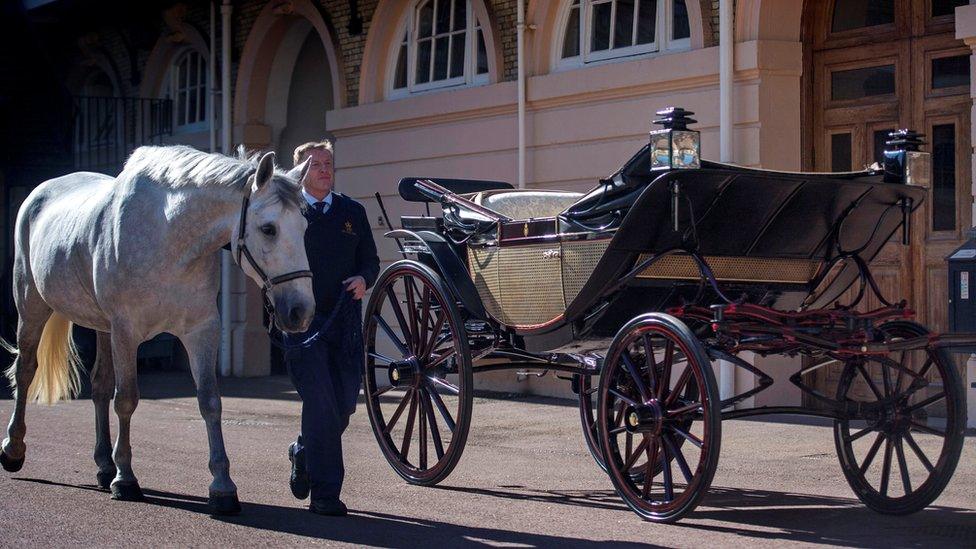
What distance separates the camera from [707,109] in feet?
36.3

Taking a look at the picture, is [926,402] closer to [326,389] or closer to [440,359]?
[440,359]

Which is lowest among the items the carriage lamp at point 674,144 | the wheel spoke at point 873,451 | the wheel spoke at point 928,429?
the wheel spoke at point 873,451

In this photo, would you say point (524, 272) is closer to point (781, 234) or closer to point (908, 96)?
point (781, 234)

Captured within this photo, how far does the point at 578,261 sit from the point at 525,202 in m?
1.35

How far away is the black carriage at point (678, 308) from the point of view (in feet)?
19.5

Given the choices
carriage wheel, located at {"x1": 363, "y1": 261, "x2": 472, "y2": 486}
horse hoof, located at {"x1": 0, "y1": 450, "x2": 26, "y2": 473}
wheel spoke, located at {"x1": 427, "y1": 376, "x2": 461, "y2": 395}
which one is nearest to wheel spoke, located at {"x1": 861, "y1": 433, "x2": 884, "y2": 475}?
carriage wheel, located at {"x1": 363, "y1": 261, "x2": 472, "y2": 486}

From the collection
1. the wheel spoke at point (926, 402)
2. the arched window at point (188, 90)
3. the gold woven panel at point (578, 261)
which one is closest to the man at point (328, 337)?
the gold woven panel at point (578, 261)

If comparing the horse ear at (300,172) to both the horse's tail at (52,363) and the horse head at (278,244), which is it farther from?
the horse's tail at (52,363)

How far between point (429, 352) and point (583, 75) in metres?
5.27

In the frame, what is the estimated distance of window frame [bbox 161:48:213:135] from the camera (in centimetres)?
1739

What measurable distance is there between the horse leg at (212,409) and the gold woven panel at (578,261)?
1764 mm

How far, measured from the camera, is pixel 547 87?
12422 millimetres

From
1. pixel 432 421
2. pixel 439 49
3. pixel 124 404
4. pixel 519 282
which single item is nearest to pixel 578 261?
pixel 519 282

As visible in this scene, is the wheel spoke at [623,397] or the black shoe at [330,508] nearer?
the wheel spoke at [623,397]
